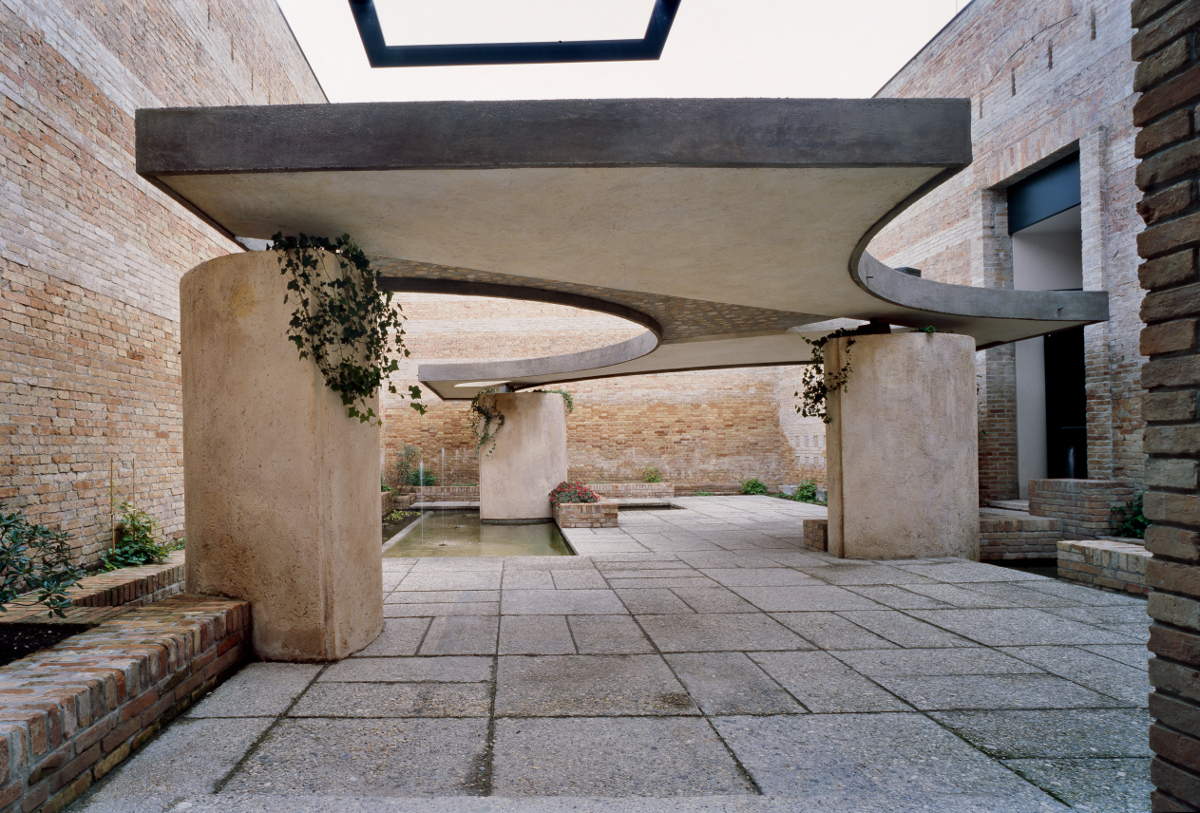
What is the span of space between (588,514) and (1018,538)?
502cm

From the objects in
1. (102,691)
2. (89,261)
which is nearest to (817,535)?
(102,691)

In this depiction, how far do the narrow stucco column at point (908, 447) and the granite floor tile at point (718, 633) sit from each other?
251 centimetres

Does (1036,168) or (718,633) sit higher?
(1036,168)

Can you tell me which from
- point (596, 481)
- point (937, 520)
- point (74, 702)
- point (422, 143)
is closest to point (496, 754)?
point (74, 702)

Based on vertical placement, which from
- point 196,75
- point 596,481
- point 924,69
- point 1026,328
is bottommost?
point 596,481

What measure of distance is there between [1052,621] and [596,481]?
36.7ft

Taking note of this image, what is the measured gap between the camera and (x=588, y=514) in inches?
351

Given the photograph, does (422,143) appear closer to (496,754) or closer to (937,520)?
(496,754)

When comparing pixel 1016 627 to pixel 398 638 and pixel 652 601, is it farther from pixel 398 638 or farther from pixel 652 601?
pixel 398 638

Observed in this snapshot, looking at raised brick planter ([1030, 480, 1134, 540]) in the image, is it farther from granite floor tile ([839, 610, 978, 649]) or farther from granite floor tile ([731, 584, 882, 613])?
granite floor tile ([839, 610, 978, 649])

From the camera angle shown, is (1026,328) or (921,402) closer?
(921,402)

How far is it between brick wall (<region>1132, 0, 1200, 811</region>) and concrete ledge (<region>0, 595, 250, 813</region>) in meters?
2.95

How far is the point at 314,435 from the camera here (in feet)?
10.5

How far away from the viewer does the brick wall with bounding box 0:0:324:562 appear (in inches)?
183
